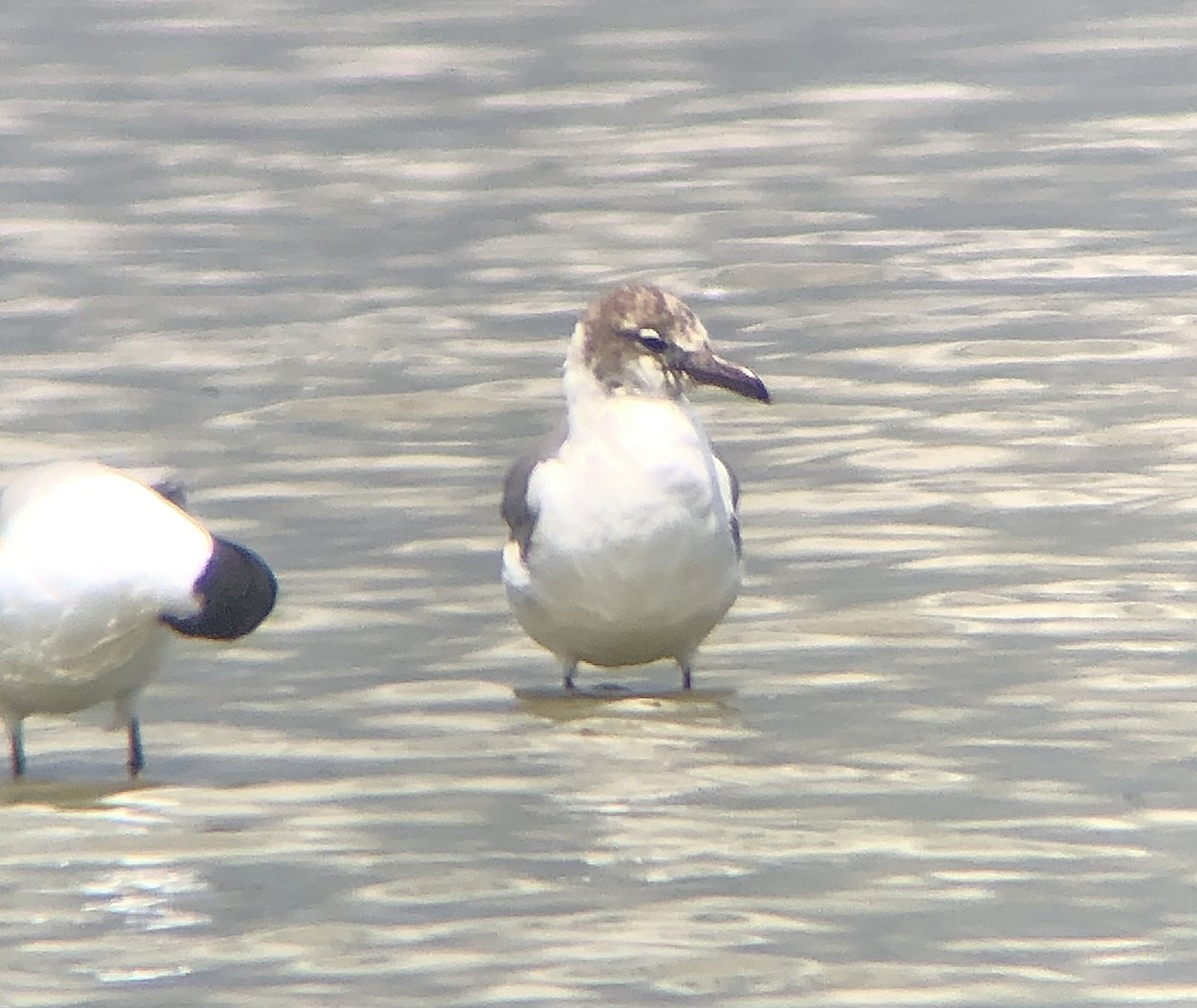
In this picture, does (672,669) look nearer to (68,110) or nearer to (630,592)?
(630,592)

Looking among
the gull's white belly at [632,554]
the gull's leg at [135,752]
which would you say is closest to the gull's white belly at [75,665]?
the gull's leg at [135,752]

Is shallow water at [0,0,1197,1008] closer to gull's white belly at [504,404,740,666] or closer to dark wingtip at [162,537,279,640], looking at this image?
gull's white belly at [504,404,740,666]

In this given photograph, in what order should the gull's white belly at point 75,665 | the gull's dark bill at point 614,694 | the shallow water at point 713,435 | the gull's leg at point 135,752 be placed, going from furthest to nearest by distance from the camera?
the gull's dark bill at point 614,694 → the gull's leg at point 135,752 → the gull's white belly at point 75,665 → the shallow water at point 713,435

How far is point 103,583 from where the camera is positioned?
754 centimetres

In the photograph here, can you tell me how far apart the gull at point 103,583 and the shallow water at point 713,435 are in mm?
362

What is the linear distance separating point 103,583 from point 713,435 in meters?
4.14

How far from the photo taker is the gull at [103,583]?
24.7 ft

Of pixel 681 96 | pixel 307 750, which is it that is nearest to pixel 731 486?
pixel 307 750

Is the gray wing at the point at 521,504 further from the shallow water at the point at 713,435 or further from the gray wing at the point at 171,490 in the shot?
the gray wing at the point at 171,490

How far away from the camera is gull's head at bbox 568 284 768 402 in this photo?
347 inches

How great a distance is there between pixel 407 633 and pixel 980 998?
3.38 meters

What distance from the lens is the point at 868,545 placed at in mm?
9797

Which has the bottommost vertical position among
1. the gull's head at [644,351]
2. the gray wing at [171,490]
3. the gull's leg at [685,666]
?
the gull's leg at [685,666]

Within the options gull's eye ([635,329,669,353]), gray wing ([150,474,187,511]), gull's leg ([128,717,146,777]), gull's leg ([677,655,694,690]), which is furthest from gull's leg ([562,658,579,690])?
gull's leg ([128,717,146,777])
